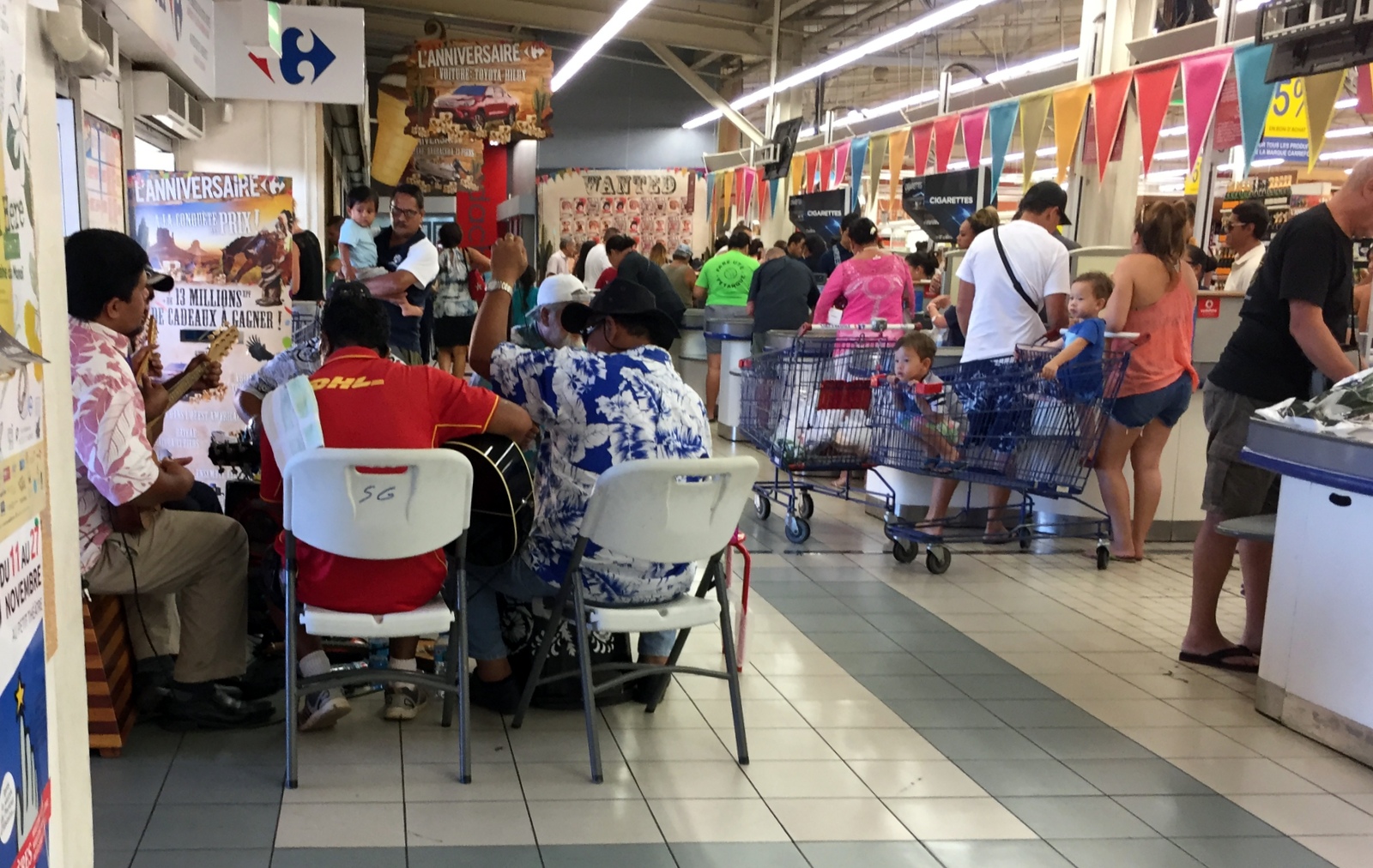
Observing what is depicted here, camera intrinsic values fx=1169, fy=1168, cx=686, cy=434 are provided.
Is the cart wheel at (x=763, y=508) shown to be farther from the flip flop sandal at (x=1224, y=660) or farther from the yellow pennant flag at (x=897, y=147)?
the yellow pennant flag at (x=897, y=147)

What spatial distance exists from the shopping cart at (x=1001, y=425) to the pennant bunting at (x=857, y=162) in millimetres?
8782

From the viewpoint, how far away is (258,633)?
404cm

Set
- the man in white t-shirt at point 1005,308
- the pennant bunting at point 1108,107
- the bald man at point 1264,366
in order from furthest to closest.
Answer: the pennant bunting at point 1108,107 < the man in white t-shirt at point 1005,308 < the bald man at point 1264,366

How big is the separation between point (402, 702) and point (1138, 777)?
2146 millimetres

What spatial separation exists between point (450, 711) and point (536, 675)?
0.34 m

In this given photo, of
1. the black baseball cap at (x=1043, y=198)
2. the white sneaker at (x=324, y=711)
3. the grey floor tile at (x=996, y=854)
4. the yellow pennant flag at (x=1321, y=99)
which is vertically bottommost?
the grey floor tile at (x=996, y=854)

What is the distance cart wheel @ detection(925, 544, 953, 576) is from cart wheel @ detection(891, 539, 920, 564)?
0.13 m

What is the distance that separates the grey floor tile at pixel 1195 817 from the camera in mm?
3004

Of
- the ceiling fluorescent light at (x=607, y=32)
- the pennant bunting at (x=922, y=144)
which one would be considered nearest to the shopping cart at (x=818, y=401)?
the ceiling fluorescent light at (x=607, y=32)

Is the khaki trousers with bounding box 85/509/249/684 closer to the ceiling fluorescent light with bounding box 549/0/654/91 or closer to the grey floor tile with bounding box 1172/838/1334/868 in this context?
the grey floor tile with bounding box 1172/838/1334/868

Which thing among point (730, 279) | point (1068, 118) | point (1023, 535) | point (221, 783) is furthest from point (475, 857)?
point (730, 279)

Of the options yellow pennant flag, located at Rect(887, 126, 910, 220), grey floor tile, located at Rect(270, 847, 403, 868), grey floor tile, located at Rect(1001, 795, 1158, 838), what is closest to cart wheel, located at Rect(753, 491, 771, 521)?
grey floor tile, located at Rect(1001, 795, 1158, 838)

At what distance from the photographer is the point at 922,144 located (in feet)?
39.2

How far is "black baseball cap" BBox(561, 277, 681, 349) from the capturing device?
11.2 ft
